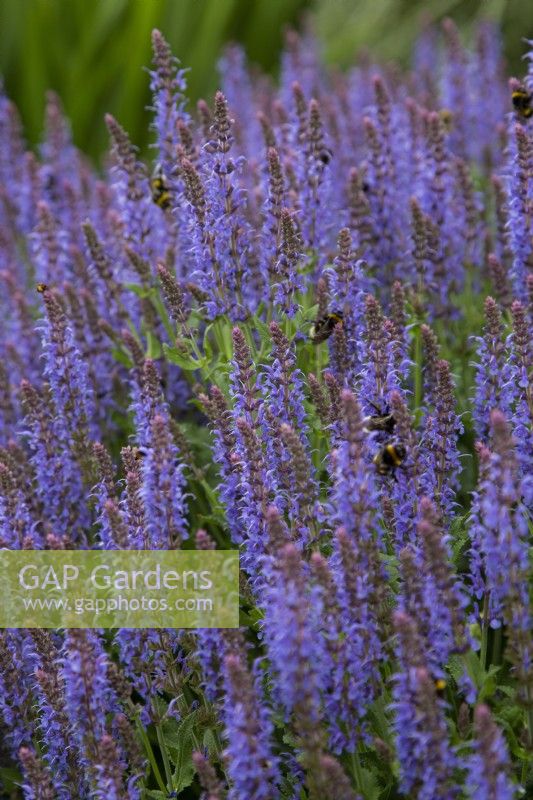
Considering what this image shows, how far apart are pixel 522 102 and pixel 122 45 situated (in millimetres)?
7114

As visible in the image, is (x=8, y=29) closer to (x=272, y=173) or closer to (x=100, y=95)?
(x=100, y=95)

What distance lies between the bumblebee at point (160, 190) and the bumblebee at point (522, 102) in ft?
7.11

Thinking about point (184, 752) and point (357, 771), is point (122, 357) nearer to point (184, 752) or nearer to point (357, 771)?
point (184, 752)

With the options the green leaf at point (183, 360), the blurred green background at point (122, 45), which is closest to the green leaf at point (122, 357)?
the green leaf at point (183, 360)

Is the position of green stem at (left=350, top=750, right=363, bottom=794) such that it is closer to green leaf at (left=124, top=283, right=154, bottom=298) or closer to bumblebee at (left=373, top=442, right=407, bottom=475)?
bumblebee at (left=373, top=442, right=407, bottom=475)

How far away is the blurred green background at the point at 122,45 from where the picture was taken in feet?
39.2

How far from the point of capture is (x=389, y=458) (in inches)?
167

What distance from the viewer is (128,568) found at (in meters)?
4.04

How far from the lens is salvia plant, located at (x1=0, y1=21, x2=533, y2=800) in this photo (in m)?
3.64

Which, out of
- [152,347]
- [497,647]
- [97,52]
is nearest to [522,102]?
[152,347]

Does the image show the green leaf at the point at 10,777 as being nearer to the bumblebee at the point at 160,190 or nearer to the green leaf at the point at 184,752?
the green leaf at the point at 184,752

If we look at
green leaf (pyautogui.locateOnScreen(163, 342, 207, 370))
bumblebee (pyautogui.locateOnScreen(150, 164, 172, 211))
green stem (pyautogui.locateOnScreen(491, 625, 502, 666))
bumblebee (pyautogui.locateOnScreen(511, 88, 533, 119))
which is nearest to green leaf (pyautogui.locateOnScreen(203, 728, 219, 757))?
green stem (pyautogui.locateOnScreen(491, 625, 502, 666))

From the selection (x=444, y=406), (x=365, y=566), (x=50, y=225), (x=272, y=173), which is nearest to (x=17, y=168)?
(x=50, y=225)

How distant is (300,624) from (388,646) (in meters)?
0.73
